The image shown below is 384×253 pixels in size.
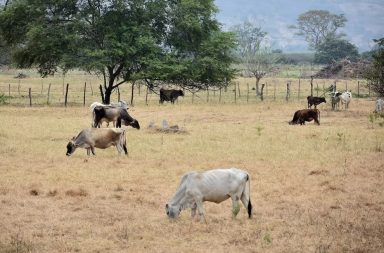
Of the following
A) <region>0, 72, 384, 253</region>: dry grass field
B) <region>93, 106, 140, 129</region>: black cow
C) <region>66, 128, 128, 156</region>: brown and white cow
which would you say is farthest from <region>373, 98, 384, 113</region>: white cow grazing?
<region>66, 128, 128, 156</region>: brown and white cow

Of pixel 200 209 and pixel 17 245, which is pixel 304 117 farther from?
pixel 17 245

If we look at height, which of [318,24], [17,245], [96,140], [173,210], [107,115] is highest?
[318,24]

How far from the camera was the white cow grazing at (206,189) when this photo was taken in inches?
463

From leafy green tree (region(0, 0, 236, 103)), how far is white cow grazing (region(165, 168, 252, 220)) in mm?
26973

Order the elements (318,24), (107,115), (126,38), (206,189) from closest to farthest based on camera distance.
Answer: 1. (206,189)
2. (107,115)
3. (126,38)
4. (318,24)

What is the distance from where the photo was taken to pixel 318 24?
162 m

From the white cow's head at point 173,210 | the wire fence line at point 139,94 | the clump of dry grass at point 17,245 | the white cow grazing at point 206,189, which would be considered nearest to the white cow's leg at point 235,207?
the white cow grazing at point 206,189

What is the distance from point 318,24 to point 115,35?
13136cm

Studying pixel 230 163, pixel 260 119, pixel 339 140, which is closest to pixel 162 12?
pixel 260 119

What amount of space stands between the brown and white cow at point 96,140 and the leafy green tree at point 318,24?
143 metres

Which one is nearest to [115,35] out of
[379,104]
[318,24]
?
[379,104]

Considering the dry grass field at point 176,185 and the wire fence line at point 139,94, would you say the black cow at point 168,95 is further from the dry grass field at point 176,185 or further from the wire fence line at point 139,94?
the dry grass field at point 176,185

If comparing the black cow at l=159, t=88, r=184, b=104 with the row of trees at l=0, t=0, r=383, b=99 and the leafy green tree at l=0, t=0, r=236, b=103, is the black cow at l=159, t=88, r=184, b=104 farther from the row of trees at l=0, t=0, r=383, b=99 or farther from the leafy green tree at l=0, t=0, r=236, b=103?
the leafy green tree at l=0, t=0, r=236, b=103

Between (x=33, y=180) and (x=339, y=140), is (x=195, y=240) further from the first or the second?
(x=339, y=140)
